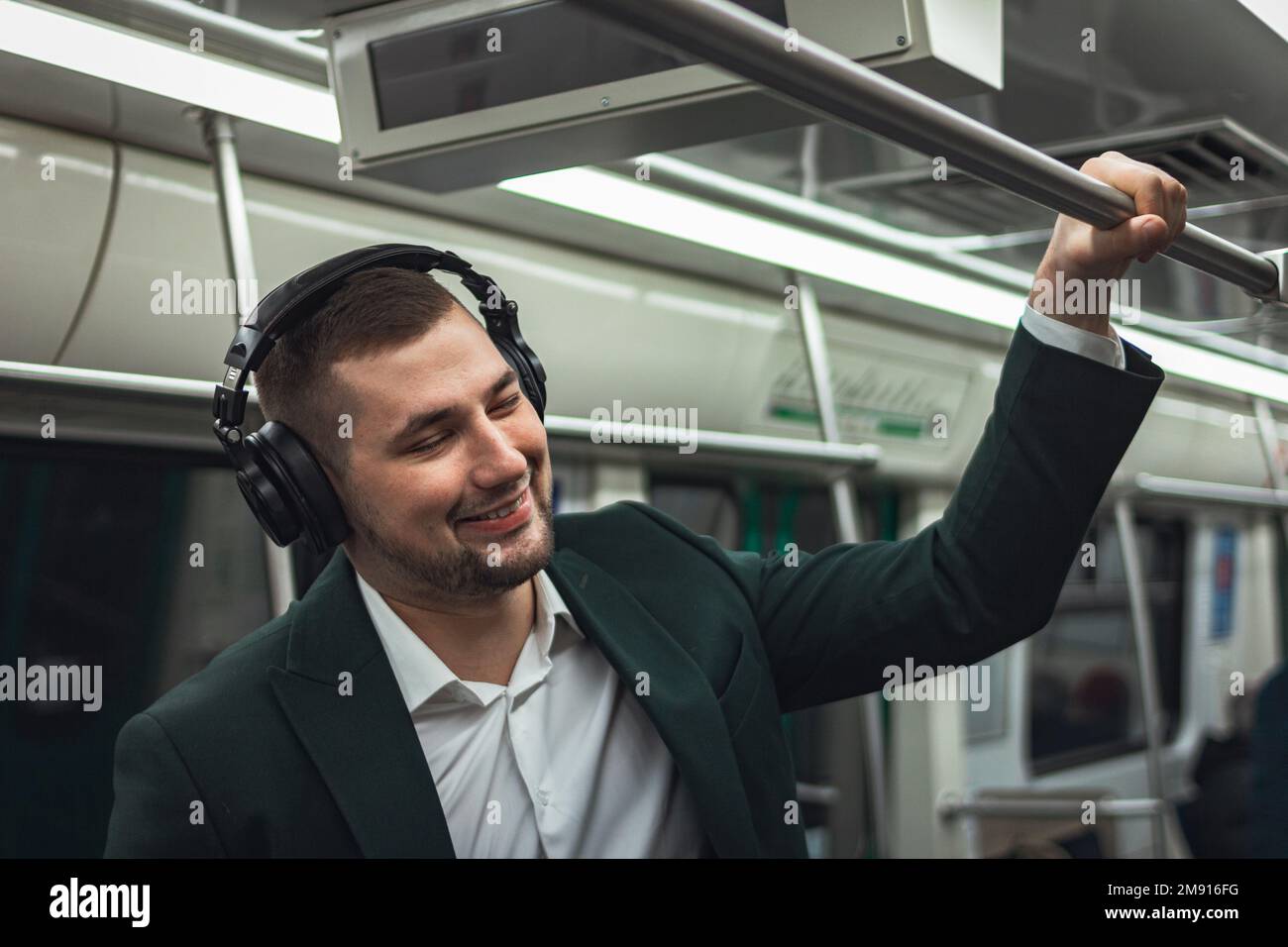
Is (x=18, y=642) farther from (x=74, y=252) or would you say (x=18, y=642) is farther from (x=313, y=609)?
(x=313, y=609)

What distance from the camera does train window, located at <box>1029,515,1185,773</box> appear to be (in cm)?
573

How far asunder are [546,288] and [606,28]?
1639 mm

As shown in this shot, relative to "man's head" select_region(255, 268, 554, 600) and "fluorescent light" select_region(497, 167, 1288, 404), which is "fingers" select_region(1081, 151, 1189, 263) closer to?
"man's head" select_region(255, 268, 554, 600)

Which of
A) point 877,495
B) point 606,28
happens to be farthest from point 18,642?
point 877,495

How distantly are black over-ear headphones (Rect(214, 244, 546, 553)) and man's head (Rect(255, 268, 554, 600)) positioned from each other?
0.03 m

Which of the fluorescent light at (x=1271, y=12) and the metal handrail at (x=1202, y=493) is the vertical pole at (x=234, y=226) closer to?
the fluorescent light at (x=1271, y=12)

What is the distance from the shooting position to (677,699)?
1520 millimetres

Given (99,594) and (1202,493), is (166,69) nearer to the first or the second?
(99,594)

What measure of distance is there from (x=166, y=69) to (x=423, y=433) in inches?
38.7

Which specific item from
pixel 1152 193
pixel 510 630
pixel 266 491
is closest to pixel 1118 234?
pixel 1152 193

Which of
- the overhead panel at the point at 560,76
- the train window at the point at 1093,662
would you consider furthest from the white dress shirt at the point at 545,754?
the train window at the point at 1093,662

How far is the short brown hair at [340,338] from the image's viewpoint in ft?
4.83

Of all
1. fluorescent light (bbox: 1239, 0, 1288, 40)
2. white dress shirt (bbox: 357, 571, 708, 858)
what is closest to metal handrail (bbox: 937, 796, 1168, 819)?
fluorescent light (bbox: 1239, 0, 1288, 40)
